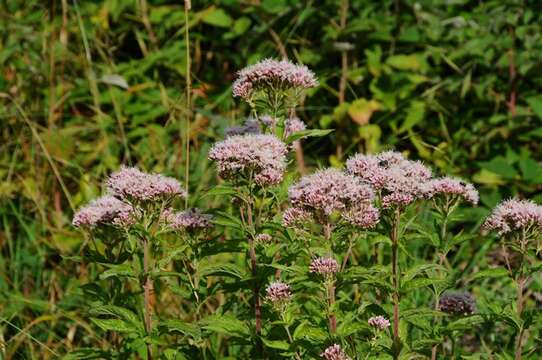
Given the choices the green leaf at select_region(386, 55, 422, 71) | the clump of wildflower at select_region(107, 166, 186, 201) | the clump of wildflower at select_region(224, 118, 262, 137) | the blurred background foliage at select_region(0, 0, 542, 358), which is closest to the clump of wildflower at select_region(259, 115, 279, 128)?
the clump of wildflower at select_region(224, 118, 262, 137)

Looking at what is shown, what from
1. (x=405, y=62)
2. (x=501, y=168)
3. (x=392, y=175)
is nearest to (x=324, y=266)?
(x=392, y=175)

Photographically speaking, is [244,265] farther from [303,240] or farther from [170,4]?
[170,4]

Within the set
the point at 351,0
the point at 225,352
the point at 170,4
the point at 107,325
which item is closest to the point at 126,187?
the point at 107,325

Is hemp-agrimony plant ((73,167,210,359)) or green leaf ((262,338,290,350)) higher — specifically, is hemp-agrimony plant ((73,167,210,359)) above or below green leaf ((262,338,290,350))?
above

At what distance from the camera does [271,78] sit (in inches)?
97.6

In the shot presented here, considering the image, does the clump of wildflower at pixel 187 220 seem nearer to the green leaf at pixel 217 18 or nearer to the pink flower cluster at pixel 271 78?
the pink flower cluster at pixel 271 78

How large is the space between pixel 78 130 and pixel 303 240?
2.89m

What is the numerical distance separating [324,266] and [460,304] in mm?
635

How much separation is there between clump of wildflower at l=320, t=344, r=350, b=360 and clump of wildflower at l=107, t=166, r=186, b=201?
2.07ft

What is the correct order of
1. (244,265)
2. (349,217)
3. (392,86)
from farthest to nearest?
(392,86) → (244,265) → (349,217)

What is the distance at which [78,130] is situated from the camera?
486cm

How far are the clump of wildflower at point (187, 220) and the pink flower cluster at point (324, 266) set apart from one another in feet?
1.34

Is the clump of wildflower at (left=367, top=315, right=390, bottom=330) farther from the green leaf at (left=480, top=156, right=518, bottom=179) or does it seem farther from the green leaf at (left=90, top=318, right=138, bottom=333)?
the green leaf at (left=480, top=156, right=518, bottom=179)

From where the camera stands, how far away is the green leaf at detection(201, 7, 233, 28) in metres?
5.07
